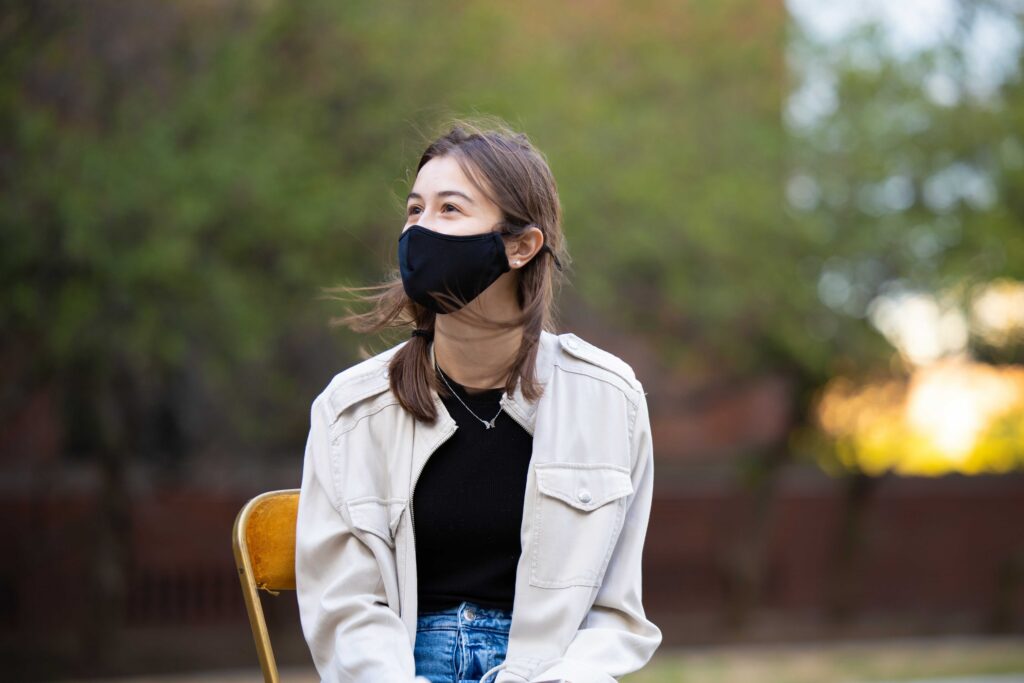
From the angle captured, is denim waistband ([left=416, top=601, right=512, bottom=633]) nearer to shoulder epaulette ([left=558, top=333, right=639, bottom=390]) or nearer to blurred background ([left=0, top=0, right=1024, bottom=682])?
shoulder epaulette ([left=558, top=333, right=639, bottom=390])

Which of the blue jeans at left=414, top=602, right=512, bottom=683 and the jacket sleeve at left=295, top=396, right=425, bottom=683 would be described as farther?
the blue jeans at left=414, top=602, right=512, bottom=683

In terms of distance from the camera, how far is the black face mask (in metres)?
2.73

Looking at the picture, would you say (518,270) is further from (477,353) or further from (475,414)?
(475,414)

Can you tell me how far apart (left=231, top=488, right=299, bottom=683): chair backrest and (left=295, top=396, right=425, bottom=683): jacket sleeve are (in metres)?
0.11

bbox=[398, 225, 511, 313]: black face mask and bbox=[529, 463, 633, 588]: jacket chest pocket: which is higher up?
bbox=[398, 225, 511, 313]: black face mask

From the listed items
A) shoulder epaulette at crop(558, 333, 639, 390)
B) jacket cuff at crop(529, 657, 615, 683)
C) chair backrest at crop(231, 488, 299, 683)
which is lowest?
jacket cuff at crop(529, 657, 615, 683)

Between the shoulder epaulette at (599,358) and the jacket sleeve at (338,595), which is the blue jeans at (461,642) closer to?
the jacket sleeve at (338,595)

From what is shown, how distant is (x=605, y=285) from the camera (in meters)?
11.0

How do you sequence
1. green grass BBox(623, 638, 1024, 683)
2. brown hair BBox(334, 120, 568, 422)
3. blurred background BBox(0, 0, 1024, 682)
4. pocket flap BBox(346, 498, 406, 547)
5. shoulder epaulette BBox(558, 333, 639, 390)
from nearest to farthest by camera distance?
pocket flap BBox(346, 498, 406, 547) → brown hair BBox(334, 120, 568, 422) → shoulder epaulette BBox(558, 333, 639, 390) → blurred background BBox(0, 0, 1024, 682) → green grass BBox(623, 638, 1024, 683)

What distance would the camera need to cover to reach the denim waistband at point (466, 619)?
2.74 meters

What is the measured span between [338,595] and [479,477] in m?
0.39

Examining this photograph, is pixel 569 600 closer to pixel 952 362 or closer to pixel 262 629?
pixel 262 629

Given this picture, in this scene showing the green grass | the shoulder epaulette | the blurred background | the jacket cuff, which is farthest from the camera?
the green grass

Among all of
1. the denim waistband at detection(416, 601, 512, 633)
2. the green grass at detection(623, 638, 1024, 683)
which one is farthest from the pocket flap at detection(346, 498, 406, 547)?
the green grass at detection(623, 638, 1024, 683)
